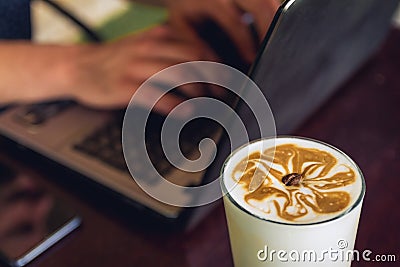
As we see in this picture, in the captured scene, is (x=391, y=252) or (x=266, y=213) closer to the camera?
(x=266, y=213)

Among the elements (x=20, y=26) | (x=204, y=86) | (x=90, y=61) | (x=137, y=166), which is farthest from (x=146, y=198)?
(x=20, y=26)

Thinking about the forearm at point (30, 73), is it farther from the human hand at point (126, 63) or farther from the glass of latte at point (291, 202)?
the glass of latte at point (291, 202)

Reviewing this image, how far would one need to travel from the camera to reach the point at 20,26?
2.81ft

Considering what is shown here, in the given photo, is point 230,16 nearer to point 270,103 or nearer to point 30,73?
point 270,103

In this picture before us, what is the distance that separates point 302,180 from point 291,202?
1.0 inches

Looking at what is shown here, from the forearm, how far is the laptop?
4 cm

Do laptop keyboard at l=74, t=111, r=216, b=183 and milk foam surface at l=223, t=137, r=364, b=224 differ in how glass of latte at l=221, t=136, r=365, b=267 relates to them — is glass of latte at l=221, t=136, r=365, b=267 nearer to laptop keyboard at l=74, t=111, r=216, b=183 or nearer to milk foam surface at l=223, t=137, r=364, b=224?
milk foam surface at l=223, t=137, r=364, b=224

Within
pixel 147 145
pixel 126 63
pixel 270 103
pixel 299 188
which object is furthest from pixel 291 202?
pixel 126 63

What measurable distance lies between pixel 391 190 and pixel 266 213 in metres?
0.25

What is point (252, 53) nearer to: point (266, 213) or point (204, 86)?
point (204, 86)

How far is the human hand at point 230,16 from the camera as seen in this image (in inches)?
23.8

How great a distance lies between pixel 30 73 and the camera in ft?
2.63

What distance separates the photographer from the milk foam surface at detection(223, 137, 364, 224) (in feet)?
1.37

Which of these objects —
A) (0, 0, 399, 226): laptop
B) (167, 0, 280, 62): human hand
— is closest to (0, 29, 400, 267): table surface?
(0, 0, 399, 226): laptop
